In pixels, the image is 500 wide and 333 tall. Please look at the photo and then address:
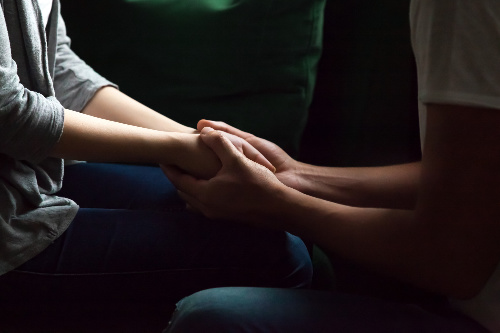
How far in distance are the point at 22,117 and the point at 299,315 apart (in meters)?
0.44

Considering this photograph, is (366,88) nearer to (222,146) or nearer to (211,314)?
(222,146)

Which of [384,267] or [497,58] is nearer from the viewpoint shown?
[497,58]

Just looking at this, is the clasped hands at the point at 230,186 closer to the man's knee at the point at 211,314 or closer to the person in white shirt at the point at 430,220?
the person in white shirt at the point at 430,220

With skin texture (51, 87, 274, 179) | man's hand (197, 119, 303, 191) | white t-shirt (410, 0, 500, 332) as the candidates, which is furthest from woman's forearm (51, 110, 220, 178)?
white t-shirt (410, 0, 500, 332)

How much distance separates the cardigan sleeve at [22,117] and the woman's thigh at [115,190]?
25 centimetres

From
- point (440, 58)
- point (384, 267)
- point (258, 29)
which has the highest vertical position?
point (440, 58)

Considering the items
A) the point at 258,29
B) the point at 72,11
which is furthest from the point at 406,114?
the point at 72,11

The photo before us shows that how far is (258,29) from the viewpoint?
1326 mm

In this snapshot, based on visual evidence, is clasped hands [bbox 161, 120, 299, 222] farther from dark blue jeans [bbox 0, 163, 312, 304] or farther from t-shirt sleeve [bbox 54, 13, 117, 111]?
t-shirt sleeve [bbox 54, 13, 117, 111]

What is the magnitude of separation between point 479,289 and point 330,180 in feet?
1.34

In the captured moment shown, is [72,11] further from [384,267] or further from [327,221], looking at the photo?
[384,267]

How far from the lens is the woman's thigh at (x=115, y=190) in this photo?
1171mm

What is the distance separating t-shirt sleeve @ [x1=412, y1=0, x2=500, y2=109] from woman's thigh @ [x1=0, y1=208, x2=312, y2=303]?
38cm

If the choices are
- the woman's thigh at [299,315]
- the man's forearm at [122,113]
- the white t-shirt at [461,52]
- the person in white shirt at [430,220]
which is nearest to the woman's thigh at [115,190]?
the man's forearm at [122,113]
